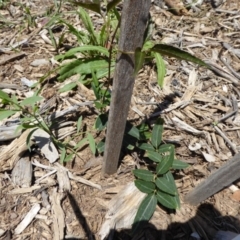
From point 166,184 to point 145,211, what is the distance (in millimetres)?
145

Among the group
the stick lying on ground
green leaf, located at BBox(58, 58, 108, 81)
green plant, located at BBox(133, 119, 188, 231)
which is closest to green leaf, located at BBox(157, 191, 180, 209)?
green plant, located at BBox(133, 119, 188, 231)

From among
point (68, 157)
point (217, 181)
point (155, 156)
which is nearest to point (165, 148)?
point (155, 156)

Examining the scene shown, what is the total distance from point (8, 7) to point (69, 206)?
1.74 metres

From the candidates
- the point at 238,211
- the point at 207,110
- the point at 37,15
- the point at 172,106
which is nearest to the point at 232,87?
the point at 207,110

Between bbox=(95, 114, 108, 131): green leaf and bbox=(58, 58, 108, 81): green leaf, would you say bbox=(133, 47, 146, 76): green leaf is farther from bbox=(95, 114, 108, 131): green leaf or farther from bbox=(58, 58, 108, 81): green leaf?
bbox=(58, 58, 108, 81): green leaf

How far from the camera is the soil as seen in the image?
5.23ft

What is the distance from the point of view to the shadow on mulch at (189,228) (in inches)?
60.8

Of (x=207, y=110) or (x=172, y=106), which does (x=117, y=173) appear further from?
(x=207, y=110)

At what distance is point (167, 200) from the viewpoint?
1477 mm

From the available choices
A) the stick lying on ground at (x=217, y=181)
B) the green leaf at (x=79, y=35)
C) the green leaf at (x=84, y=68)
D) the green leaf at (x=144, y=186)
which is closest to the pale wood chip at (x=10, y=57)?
the green leaf at (x=79, y=35)

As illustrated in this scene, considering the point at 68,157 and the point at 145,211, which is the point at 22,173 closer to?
the point at 68,157

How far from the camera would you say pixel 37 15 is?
8.52ft

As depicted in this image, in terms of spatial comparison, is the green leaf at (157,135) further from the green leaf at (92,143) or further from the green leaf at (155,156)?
the green leaf at (92,143)

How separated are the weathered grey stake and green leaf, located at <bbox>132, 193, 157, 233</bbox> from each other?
9.8 inches
